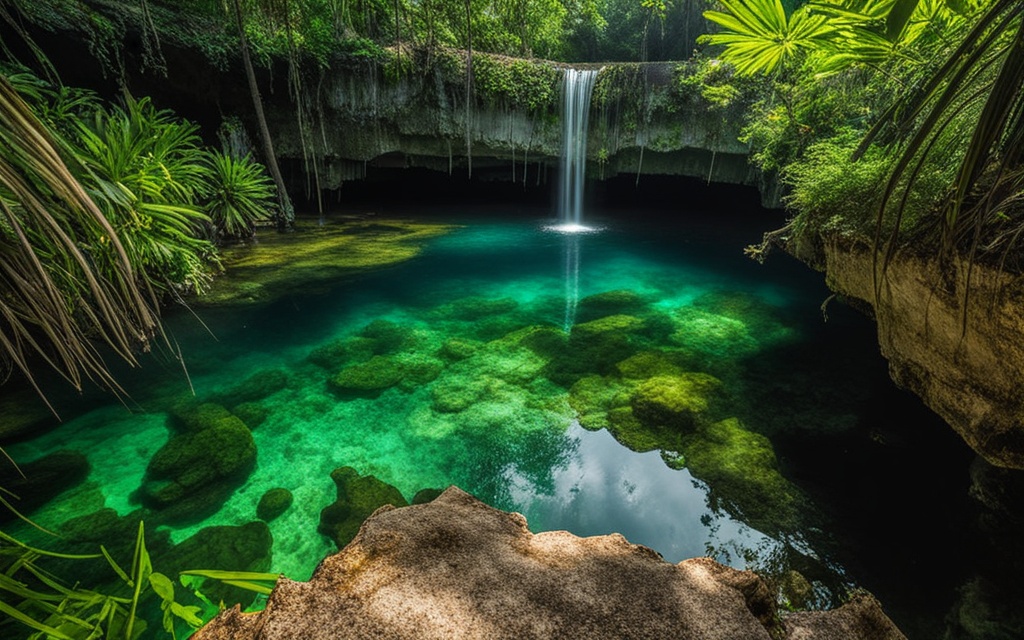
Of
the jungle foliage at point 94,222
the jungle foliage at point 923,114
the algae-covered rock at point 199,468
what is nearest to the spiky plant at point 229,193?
the jungle foliage at point 94,222

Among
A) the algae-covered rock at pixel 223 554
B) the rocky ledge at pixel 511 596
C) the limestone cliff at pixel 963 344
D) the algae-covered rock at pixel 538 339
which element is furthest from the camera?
the algae-covered rock at pixel 538 339

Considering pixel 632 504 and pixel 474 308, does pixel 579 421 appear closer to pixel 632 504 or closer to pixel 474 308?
pixel 632 504

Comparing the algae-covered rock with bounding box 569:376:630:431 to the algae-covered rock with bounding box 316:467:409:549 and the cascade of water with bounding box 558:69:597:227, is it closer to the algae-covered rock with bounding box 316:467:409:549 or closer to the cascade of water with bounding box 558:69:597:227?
the algae-covered rock with bounding box 316:467:409:549

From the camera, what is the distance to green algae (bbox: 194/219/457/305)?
290 inches

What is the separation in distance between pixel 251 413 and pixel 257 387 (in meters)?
0.57

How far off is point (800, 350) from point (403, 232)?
388 inches

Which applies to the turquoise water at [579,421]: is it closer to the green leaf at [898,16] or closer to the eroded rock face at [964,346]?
the eroded rock face at [964,346]

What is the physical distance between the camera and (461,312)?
7234 millimetres

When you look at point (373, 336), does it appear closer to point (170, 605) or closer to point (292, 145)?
point (170, 605)

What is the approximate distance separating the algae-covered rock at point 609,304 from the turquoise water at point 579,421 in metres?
0.05

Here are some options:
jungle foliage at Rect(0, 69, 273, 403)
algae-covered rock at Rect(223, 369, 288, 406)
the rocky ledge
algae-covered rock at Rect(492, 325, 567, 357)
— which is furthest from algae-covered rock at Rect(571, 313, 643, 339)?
the rocky ledge

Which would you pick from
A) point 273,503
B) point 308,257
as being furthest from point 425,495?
point 308,257

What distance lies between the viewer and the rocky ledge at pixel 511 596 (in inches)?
42.5

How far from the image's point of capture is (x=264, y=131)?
9.74 m
